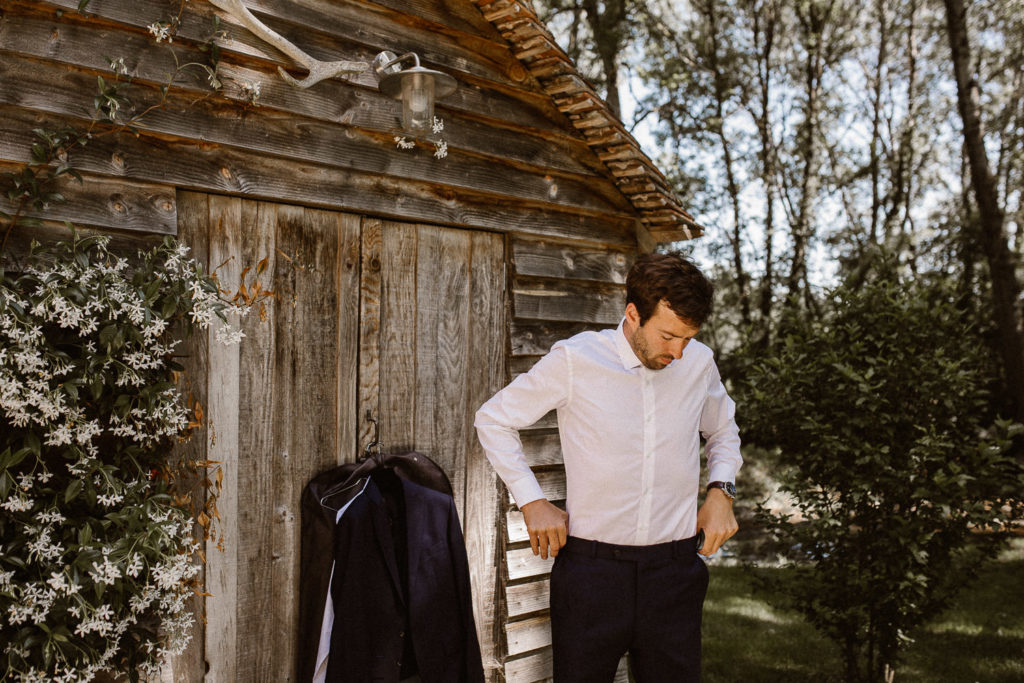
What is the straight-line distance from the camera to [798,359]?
203 inches

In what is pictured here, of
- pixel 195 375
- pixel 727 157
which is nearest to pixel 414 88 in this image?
pixel 195 375

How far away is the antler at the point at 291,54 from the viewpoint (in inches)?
108

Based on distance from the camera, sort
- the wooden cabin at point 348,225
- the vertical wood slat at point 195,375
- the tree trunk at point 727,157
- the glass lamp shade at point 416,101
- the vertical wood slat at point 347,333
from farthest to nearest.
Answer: the tree trunk at point 727,157 < the vertical wood slat at point 347,333 < the glass lamp shade at point 416,101 < the vertical wood slat at point 195,375 < the wooden cabin at point 348,225

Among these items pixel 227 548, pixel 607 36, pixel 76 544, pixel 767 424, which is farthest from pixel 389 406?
pixel 607 36

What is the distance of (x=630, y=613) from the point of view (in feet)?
8.12

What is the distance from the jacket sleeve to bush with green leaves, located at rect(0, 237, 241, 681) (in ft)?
3.33

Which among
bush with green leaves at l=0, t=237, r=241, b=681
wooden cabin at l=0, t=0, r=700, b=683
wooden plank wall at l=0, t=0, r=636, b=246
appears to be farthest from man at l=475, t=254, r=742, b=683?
wooden plank wall at l=0, t=0, r=636, b=246

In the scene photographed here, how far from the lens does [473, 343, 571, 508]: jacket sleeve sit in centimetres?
258

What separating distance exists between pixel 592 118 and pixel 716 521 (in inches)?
85.0

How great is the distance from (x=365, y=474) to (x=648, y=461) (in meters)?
1.23

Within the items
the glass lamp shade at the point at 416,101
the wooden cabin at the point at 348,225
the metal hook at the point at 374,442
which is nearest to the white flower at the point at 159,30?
the wooden cabin at the point at 348,225

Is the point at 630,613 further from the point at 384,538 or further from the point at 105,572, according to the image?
the point at 105,572

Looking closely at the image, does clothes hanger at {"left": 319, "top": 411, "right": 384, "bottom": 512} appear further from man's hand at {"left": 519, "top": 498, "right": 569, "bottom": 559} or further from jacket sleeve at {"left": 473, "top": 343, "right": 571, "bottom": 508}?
man's hand at {"left": 519, "top": 498, "right": 569, "bottom": 559}

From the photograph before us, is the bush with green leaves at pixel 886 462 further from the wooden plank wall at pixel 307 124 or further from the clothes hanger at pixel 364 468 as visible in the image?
the clothes hanger at pixel 364 468
